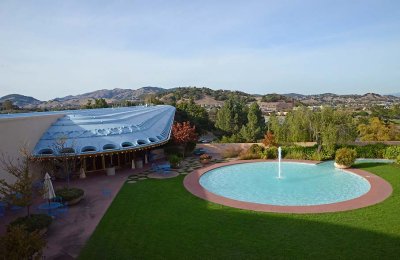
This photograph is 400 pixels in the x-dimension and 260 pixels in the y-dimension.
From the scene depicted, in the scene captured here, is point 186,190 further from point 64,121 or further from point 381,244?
point 64,121

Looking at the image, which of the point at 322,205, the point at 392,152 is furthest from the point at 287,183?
the point at 392,152

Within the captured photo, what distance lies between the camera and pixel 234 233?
39.8 feet

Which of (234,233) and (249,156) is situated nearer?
(234,233)

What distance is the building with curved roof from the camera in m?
19.5

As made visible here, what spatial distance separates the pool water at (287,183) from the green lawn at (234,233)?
245 centimetres

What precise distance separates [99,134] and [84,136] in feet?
3.61

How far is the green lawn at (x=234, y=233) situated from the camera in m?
10.5

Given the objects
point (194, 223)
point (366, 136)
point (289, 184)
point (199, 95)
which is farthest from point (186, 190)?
point (199, 95)

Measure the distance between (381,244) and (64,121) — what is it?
23022mm

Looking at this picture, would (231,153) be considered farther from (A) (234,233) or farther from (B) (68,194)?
(A) (234,233)

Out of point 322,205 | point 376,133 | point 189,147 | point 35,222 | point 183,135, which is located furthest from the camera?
point 376,133

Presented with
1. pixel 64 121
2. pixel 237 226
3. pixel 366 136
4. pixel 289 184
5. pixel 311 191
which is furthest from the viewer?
pixel 366 136

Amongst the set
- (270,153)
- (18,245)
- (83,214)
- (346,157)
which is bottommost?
(83,214)

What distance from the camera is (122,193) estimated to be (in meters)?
18.3
